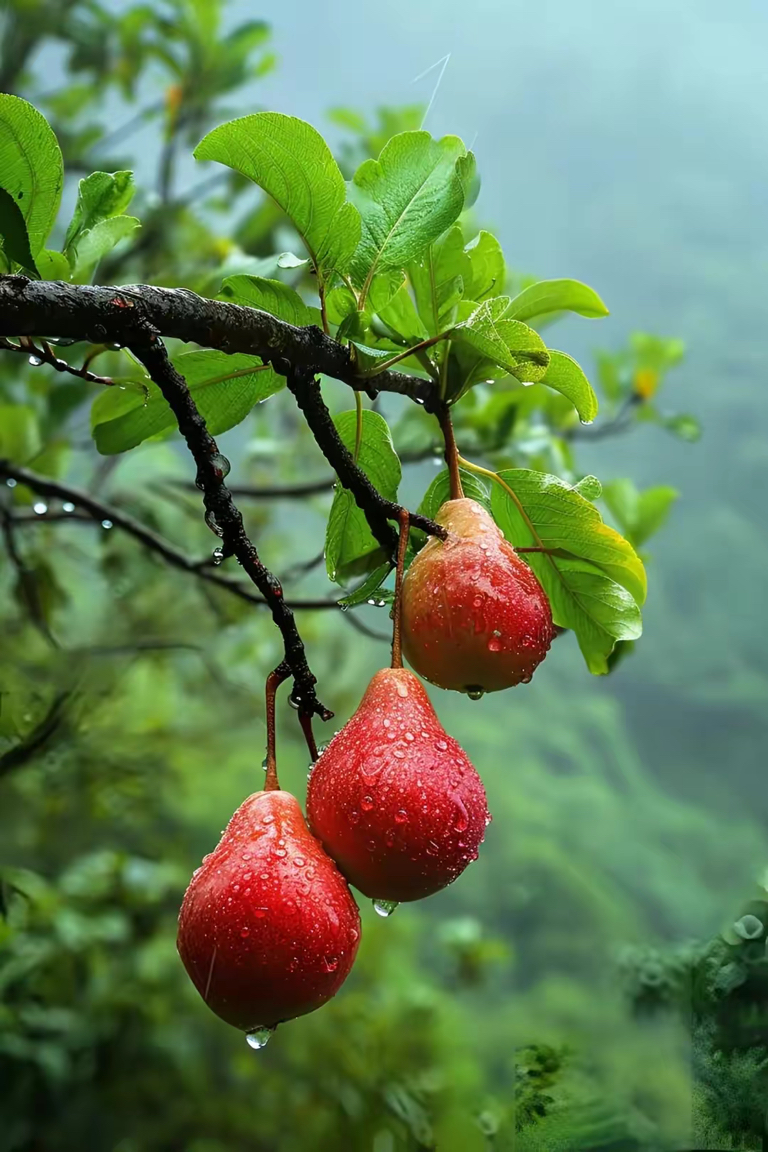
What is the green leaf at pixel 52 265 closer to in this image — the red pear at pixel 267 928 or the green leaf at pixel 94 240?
the green leaf at pixel 94 240

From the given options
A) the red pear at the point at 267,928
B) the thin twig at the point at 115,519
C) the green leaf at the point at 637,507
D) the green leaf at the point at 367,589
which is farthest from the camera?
the green leaf at the point at 637,507

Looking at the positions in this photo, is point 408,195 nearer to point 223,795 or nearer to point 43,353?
point 43,353

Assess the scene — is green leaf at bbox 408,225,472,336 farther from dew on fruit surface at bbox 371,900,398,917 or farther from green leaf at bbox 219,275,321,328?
dew on fruit surface at bbox 371,900,398,917

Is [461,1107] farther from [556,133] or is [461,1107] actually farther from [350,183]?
[556,133]

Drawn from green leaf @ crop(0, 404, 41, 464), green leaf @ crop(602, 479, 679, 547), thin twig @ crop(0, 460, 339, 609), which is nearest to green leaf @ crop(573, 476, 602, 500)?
thin twig @ crop(0, 460, 339, 609)

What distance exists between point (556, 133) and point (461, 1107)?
3.70 feet

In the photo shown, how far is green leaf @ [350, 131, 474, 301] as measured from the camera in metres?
0.35

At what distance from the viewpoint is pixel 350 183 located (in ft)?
1.18

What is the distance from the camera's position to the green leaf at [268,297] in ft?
1.15

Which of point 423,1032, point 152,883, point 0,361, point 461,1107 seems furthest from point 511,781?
point 0,361

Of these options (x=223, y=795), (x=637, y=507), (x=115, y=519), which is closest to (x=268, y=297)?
(x=115, y=519)

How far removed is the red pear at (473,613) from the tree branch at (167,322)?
77 mm

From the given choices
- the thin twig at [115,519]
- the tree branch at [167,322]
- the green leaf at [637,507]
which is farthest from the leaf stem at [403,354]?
the green leaf at [637,507]

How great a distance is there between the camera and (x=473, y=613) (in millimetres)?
302
